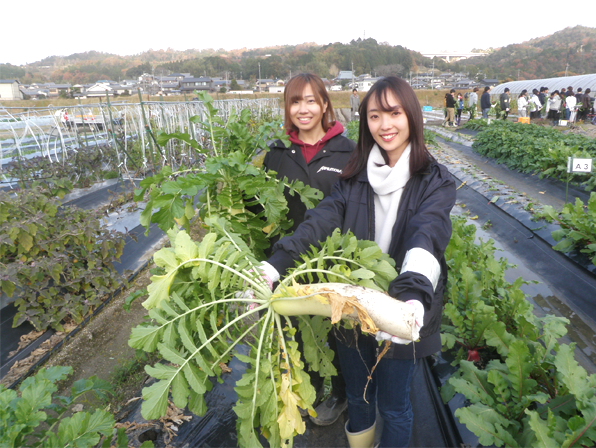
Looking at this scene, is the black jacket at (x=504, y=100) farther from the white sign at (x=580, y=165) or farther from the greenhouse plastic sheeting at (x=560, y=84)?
the white sign at (x=580, y=165)

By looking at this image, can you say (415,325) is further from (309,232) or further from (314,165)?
(314,165)

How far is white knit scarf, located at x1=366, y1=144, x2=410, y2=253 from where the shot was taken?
1697 mm

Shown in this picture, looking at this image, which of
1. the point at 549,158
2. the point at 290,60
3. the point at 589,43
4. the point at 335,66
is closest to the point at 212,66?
the point at 290,60

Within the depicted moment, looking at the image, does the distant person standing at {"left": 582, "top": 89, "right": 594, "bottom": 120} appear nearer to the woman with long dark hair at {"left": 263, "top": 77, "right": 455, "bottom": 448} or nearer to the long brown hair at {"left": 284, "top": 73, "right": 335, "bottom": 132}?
the long brown hair at {"left": 284, "top": 73, "right": 335, "bottom": 132}

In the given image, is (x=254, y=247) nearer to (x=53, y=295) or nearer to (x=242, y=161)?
(x=242, y=161)

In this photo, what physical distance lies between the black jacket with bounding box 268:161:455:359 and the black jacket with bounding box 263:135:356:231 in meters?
0.42

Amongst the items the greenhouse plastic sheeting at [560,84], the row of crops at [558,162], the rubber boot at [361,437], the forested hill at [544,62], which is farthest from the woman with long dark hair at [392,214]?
the forested hill at [544,62]

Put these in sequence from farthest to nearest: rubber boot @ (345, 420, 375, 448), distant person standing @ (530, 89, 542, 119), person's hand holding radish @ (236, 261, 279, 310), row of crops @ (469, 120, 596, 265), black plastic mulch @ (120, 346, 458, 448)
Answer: distant person standing @ (530, 89, 542, 119) < row of crops @ (469, 120, 596, 265) < black plastic mulch @ (120, 346, 458, 448) < rubber boot @ (345, 420, 375, 448) < person's hand holding radish @ (236, 261, 279, 310)

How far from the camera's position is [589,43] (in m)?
84.1

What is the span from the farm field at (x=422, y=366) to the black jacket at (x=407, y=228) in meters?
0.95

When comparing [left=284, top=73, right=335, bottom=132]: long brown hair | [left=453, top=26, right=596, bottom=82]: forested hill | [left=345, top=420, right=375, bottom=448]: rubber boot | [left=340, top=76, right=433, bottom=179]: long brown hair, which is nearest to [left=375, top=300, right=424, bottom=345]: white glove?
[left=340, top=76, right=433, bottom=179]: long brown hair

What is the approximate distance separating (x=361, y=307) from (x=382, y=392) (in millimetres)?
715

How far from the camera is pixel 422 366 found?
2826 millimetres

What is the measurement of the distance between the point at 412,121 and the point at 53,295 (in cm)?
367
